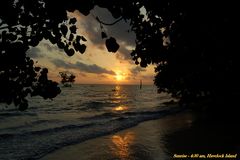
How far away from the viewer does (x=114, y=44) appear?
10.9 ft

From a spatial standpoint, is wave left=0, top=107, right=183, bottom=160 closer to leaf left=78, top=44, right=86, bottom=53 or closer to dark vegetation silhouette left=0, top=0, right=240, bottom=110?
dark vegetation silhouette left=0, top=0, right=240, bottom=110

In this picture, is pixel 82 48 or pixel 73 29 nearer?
pixel 82 48

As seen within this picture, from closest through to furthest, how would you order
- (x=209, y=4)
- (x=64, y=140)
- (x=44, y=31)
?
(x=209, y=4) → (x=44, y=31) → (x=64, y=140)

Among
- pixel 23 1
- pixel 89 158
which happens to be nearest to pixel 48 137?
pixel 89 158

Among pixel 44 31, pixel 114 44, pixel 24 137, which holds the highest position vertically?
pixel 44 31

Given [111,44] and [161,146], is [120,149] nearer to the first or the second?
[161,146]

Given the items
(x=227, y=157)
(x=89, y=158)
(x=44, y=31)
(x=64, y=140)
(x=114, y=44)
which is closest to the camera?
(x=114, y=44)

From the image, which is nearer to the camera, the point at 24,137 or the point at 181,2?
the point at 181,2

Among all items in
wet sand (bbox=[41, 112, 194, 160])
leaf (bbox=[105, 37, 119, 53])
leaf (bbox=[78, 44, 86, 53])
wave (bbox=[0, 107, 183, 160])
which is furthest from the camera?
wave (bbox=[0, 107, 183, 160])

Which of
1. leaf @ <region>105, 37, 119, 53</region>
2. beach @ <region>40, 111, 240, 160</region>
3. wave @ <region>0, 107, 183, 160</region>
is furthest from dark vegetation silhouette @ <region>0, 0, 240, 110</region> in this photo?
wave @ <region>0, 107, 183, 160</region>

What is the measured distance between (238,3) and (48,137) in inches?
708

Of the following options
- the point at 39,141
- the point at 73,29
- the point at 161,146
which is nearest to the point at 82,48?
the point at 73,29

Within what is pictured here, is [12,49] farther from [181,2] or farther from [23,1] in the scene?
[181,2]

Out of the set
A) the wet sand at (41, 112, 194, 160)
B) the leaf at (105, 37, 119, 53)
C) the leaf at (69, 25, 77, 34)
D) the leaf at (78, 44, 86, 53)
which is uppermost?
the leaf at (69, 25, 77, 34)
